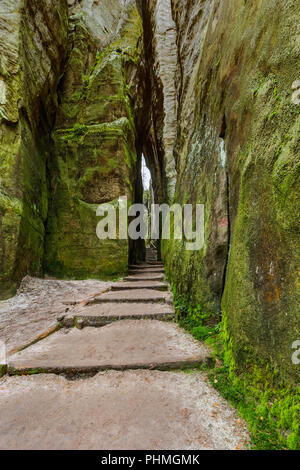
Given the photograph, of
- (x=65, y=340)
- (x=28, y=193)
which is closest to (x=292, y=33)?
(x=65, y=340)

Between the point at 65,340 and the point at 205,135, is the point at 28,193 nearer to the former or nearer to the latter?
the point at 65,340

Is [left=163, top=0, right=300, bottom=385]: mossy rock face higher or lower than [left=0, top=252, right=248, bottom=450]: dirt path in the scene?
higher

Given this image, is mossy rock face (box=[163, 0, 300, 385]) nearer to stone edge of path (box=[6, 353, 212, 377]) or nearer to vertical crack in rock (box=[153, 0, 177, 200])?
stone edge of path (box=[6, 353, 212, 377])

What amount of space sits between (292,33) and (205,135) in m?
1.92

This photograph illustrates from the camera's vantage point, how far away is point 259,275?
140 centimetres

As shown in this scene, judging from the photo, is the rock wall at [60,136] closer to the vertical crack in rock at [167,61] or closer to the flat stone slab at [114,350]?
the flat stone slab at [114,350]

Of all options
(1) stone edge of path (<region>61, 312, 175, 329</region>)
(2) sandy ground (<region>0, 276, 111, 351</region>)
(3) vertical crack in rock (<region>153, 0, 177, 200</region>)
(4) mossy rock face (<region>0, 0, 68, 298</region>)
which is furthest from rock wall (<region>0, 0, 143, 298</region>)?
(3) vertical crack in rock (<region>153, 0, 177, 200</region>)

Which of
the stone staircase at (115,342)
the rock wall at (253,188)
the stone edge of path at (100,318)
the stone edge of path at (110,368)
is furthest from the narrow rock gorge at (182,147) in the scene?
the stone edge of path at (100,318)

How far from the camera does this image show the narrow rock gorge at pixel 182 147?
1292 mm

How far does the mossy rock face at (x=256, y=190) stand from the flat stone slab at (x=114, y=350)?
51cm

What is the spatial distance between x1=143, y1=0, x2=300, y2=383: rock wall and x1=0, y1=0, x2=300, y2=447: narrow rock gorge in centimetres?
1

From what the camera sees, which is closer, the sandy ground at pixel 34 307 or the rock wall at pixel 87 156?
the sandy ground at pixel 34 307

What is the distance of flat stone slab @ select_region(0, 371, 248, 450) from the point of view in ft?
3.64

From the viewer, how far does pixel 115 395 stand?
58.3 inches
